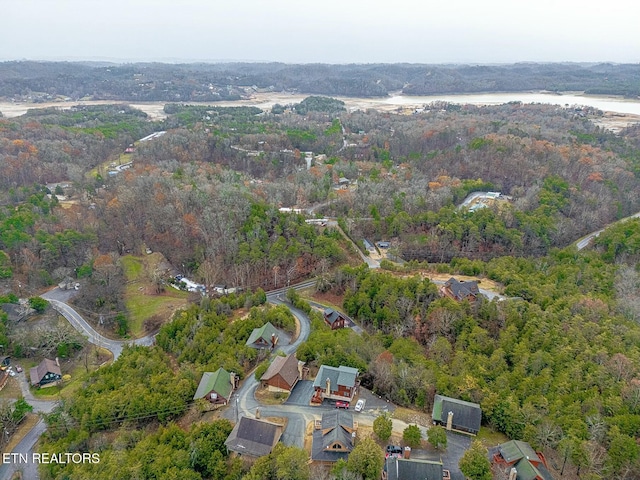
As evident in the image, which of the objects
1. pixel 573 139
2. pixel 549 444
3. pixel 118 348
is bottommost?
pixel 118 348

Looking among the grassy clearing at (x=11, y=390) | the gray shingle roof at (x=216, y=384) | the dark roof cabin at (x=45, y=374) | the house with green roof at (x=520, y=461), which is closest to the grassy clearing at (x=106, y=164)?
the dark roof cabin at (x=45, y=374)

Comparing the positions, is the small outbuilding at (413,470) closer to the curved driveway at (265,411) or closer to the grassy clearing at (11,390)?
the curved driveway at (265,411)

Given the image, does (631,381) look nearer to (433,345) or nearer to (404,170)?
(433,345)

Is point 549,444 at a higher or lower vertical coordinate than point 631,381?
lower

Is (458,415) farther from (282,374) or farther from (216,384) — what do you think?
(216,384)

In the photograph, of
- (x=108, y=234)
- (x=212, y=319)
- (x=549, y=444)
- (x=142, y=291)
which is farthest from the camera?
(x=108, y=234)

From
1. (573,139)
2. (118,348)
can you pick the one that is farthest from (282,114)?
(118,348)
